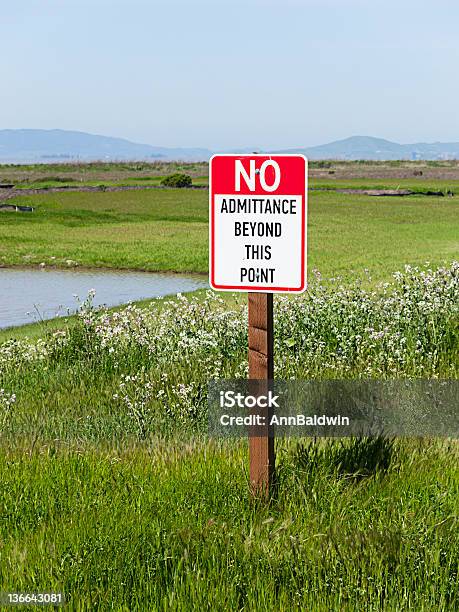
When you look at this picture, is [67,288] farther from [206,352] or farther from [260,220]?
[260,220]

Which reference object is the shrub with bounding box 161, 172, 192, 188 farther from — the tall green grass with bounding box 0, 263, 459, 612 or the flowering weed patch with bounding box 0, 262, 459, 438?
the tall green grass with bounding box 0, 263, 459, 612

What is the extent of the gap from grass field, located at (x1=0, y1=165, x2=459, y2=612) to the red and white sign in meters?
1.07

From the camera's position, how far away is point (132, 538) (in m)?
4.15

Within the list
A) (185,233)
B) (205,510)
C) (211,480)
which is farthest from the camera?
(185,233)

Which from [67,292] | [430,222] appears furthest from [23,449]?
[430,222]

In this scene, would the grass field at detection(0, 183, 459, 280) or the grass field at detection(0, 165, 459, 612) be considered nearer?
the grass field at detection(0, 165, 459, 612)

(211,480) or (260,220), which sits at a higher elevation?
(260,220)

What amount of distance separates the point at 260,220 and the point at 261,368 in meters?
0.76

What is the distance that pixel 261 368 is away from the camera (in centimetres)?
473

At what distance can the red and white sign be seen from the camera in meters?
4.59

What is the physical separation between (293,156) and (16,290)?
55.3 ft

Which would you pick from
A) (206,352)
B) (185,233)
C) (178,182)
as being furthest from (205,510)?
(178,182)

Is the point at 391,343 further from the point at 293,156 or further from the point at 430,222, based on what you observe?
the point at 430,222

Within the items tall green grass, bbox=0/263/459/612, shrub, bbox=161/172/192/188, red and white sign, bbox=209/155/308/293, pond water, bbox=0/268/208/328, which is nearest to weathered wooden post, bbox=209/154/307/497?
red and white sign, bbox=209/155/308/293
